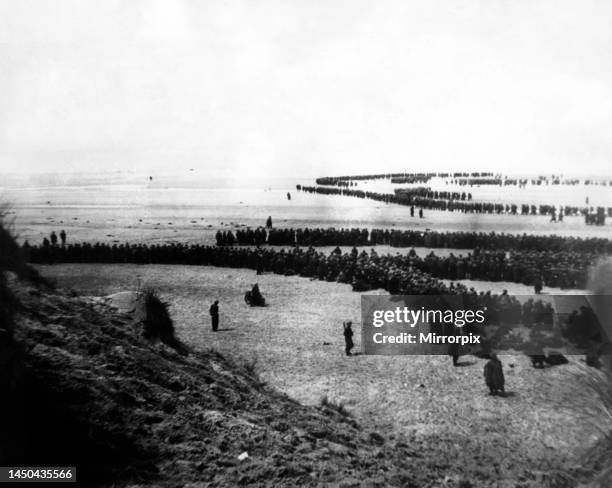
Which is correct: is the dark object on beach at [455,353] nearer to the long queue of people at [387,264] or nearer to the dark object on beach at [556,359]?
the dark object on beach at [556,359]

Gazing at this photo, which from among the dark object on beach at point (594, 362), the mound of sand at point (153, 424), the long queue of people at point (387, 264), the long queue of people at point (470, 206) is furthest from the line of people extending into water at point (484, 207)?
the mound of sand at point (153, 424)

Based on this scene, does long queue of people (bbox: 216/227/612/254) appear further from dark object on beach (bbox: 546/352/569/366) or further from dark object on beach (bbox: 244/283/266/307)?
dark object on beach (bbox: 546/352/569/366)

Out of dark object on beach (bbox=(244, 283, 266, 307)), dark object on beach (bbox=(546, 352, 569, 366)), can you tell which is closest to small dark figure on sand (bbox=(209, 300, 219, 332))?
dark object on beach (bbox=(244, 283, 266, 307))

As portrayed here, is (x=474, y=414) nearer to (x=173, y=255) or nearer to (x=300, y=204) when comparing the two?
(x=173, y=255)

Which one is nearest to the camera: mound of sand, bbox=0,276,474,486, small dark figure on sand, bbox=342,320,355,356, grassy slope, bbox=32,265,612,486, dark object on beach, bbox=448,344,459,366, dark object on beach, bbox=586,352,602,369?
dark object on beach, bbox=586,352,602,369

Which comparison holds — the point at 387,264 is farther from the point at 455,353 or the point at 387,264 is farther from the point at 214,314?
the point at 455,353
